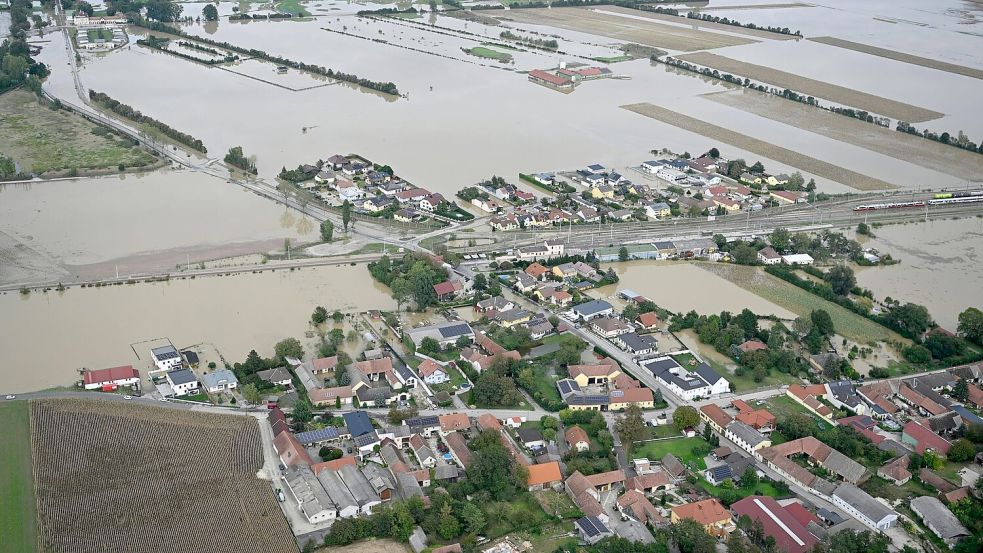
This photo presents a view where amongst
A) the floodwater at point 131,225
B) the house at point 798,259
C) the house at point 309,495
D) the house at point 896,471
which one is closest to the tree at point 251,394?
the house at point 309,495

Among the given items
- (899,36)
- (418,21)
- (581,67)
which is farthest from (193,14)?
(899,36)

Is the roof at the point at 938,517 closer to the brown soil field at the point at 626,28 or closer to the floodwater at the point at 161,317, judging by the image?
the floodwater at the point at 161,317

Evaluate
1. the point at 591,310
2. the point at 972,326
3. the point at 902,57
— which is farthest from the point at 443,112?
the point at 902,57

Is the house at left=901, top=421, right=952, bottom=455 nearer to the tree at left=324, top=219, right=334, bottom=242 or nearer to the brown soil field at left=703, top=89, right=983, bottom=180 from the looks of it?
the tree at left=324, top=219, right=334, bottom=242

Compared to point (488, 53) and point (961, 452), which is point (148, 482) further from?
point (488, 53)

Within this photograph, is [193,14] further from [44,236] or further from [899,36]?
[899,36]
